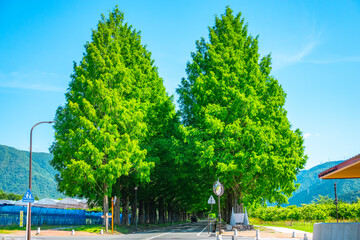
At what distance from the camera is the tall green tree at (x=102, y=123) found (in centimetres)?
3256

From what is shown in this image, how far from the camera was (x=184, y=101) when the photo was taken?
39812 millimetres

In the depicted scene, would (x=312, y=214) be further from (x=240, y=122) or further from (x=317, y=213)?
(x=240, y=122)

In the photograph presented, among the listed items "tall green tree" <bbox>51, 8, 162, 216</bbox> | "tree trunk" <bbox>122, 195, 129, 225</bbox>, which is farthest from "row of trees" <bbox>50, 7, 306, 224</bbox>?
"tree trunk" <bbox>122, 195, 129, 225</bbox>

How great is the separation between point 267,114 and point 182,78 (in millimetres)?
10085

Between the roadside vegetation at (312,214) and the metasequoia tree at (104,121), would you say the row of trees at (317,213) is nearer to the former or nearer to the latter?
the roadside vegetation at (312,214)

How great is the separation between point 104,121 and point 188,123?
9.39 metres

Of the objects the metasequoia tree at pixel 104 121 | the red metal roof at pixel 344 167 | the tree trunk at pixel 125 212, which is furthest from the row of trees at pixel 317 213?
the red metal roof at pixel 344 167

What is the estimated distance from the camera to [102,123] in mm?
33562

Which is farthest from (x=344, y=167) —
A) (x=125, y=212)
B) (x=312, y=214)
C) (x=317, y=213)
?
(x=312, y=214)

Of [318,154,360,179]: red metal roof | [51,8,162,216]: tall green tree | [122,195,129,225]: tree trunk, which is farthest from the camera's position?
[122,195,129,225]: tree trunk

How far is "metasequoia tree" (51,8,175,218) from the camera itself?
32625 millimetres

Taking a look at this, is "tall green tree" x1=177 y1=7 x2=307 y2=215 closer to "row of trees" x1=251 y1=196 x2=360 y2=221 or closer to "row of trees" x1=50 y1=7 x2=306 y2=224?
"row of trees" x1=50 y1=7 x2=306 y2=224

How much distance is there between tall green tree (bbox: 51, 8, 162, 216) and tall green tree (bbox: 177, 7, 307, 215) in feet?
14.9

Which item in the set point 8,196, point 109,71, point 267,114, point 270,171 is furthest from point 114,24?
point 8,196
